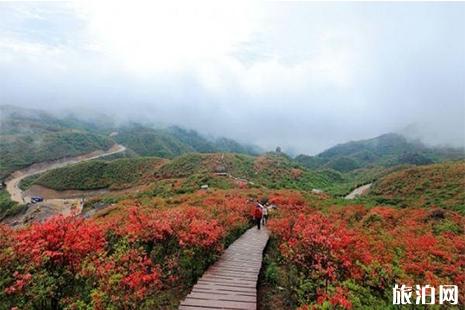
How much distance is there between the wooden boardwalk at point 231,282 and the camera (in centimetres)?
A: 804

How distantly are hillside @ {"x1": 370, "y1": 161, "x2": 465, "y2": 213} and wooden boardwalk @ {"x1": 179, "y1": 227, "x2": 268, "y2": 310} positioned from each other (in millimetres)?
25087

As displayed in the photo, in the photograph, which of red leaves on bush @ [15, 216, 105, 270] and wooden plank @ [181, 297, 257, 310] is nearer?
red leaves on bush @ [15, 216, 105, 270]

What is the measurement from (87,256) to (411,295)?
24.7ft

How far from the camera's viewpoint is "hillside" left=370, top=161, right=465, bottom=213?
3484 centimetres

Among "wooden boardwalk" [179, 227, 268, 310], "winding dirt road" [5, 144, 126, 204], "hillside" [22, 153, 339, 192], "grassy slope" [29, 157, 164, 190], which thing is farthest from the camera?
"winding dirt road" [5, 144, 126, 204]

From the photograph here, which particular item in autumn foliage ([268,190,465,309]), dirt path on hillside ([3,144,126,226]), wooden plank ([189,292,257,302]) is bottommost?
dirt path on hillside ([3,144,126,226])

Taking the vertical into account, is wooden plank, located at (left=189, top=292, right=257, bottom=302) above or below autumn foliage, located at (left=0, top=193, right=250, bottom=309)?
below

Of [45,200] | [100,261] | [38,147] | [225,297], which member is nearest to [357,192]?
[225,297]

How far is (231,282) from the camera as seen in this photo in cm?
974

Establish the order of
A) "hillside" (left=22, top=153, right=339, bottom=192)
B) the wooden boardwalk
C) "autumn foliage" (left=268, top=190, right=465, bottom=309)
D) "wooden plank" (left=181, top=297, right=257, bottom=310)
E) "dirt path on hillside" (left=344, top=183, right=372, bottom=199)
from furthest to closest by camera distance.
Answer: "hillside" (left=22, top=153, right=339, bottom=192), "dirt path on hillside" (left=344, top=183, right=372, bottom=199), the wooden boardwalk, "wooden plank" (left=181, top=297, right=257, bottom=310), "autumn foliage" (left=268, top=190, right=465, bottom=309)

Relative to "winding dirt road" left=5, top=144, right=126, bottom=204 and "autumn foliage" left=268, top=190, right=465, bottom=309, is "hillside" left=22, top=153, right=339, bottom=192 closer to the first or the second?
"winding dirt road" left=5, top=144, right=126, bottom=204

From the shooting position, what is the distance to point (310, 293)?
801 centimetres

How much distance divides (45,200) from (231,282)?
81.7 meters

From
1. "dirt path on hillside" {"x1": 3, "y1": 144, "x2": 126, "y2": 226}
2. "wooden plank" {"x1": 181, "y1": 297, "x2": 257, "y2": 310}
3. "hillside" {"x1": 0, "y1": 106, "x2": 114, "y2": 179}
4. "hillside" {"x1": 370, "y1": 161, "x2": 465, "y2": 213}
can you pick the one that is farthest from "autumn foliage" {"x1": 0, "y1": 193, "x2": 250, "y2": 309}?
"hillside" {"x1": 0, "y1": 106, "x2": 114, "y2": 179}
